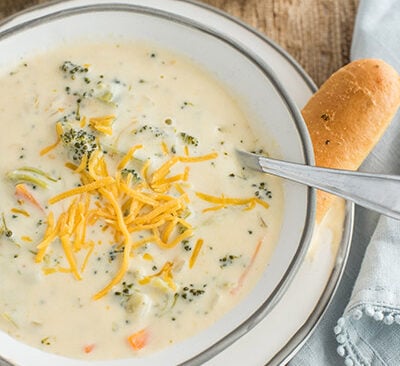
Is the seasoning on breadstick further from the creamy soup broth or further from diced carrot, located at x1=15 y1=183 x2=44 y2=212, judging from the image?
diced carrot, located at x1=15 y1=183 x2=44 y2=212

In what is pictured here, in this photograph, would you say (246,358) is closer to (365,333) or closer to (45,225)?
(365,333)

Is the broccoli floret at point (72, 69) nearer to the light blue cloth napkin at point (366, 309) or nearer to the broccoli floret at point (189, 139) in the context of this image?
the broccoli floret at point (189, 139)

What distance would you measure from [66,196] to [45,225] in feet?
0.36

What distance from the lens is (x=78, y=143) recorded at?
2648 mm

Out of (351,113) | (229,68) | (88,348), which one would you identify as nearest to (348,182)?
(351,113)

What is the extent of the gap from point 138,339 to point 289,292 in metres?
0.61

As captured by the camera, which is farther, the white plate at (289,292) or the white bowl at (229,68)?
the white plate at (289,292)

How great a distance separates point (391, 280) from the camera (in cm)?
280

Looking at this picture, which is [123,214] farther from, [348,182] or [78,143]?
[348,182]

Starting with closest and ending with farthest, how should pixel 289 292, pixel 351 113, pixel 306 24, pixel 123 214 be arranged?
pixel 123 214, pixel 289 292, pixel 351 113, pixel 306 24

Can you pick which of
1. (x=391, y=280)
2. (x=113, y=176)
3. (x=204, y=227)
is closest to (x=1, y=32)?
(x=113, y=176)

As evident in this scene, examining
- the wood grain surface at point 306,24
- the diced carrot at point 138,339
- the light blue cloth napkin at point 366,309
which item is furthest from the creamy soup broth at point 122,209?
the wood grain surface at point 306,24

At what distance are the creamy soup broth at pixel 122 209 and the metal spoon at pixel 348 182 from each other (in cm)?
8

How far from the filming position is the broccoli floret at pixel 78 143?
264cm
